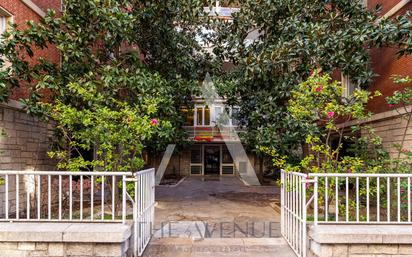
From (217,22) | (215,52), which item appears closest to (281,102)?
(215,52)

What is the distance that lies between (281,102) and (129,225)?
19.7 ft

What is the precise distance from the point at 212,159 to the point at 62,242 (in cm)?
1940

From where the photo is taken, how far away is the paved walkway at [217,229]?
207 inches

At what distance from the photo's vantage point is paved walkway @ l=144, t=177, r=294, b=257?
5262 mm

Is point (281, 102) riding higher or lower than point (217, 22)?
lower

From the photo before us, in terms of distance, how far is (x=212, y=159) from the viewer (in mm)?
23328

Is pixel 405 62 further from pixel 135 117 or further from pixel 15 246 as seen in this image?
pixel 15 246

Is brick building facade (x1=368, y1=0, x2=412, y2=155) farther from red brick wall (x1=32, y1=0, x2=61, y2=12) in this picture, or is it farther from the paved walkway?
red brick wall (x1=32, y1=0, x2=61, y2=12)

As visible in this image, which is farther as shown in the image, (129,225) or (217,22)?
(217,22)

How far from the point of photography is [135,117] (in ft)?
17.6

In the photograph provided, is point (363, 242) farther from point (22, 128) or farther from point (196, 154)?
point (196, 154)

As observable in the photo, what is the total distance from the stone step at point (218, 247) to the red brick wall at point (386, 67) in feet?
17.9

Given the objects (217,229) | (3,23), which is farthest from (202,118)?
(217,229)

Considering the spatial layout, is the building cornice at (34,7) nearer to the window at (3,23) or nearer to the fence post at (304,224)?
the window at (3,23)
